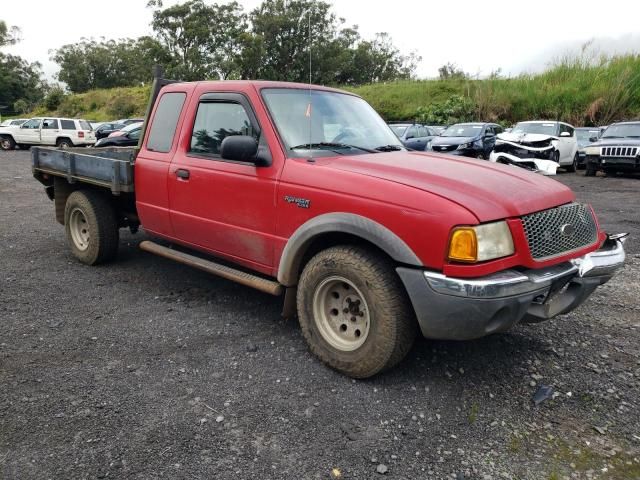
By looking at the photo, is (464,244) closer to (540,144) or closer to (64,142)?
(540,144)

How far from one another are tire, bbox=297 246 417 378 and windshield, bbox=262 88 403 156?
2.97 ft

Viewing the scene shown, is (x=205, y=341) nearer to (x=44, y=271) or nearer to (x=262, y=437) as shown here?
(x=262, y=437)

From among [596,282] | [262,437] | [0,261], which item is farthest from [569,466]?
[0,261]

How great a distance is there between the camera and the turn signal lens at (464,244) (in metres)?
2.70

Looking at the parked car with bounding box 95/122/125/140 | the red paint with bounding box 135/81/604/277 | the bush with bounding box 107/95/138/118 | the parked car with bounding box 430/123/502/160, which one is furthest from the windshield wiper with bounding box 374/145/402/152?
the bush with bounding box 107/95/138/118

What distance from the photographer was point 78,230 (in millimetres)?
5730

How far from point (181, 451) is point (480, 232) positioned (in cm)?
191

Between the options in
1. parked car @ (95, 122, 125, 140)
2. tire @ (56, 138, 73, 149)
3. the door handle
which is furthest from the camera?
parked car @ (95, 122, 125, 140)

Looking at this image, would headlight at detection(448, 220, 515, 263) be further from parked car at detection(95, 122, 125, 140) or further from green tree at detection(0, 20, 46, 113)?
green tree at detection(0, 20, 46, 113)

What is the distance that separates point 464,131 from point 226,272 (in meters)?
13.8

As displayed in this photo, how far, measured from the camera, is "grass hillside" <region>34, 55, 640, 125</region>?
931 inches

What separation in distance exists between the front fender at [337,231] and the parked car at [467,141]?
1198cm

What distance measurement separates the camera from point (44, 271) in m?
5.34

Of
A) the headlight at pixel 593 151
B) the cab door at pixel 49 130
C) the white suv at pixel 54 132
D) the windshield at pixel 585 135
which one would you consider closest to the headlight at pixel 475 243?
the headlight at pixel 593 151
